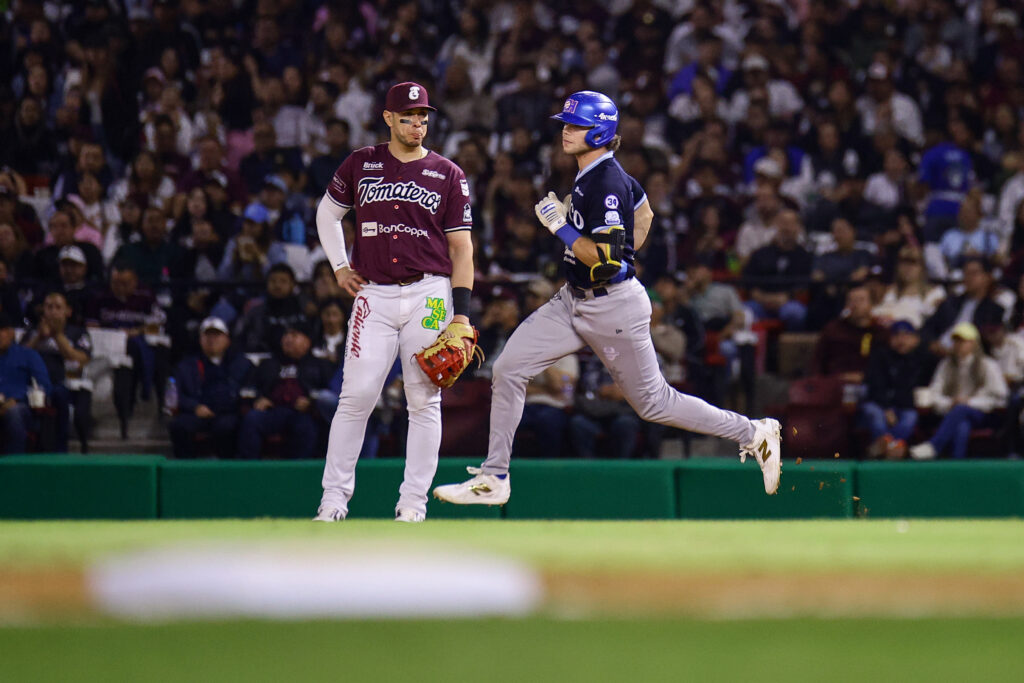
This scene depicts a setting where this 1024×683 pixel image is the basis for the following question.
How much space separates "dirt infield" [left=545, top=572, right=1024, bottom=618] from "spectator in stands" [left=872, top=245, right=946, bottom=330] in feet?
28.4

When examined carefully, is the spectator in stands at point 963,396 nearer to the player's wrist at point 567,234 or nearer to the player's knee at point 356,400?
the player's wrist at point 567,234

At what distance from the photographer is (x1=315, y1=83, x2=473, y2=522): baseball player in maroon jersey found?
23.7 feet

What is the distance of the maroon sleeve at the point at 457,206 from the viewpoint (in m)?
7.36

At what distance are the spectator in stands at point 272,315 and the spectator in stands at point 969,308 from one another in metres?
5.44

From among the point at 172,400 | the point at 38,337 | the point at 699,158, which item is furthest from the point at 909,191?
the point at 38,337

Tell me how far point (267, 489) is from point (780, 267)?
564cm

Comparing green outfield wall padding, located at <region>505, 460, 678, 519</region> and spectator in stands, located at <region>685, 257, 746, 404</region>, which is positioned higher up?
spectator in stands, located at <region>685, 257, 746, 404</region>

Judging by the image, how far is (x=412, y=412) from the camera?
24.2ft

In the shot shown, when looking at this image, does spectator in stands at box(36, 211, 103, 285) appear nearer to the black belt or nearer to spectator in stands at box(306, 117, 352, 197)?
spectator in stands at box(306, 117, 352, 197)

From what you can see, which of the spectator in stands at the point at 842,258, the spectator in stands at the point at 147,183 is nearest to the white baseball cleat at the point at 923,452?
the spectator in stands at the point at 842,258

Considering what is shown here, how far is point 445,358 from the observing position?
7.10 m

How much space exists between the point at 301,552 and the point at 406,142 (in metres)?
3.69

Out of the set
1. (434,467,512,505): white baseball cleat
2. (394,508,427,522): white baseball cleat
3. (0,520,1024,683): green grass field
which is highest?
(0,520,1024,683): green grass field

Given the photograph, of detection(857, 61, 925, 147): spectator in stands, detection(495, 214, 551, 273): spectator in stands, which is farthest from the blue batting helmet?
detection(857, 61, 925, 147): spectator in stands
